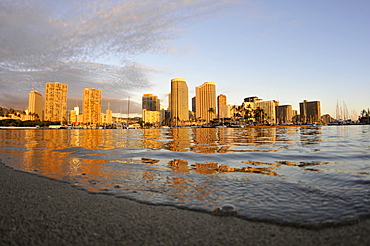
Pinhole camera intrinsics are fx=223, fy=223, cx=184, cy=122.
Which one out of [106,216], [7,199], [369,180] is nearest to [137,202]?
[106,216]

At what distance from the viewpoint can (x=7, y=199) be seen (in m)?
4.26

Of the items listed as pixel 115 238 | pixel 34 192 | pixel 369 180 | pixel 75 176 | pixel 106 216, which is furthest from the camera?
pixel 75 176

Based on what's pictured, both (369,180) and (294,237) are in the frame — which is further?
(369,180)

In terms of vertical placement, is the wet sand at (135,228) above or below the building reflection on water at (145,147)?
above

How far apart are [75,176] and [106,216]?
Result: 3699mm

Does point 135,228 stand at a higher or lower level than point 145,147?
higher

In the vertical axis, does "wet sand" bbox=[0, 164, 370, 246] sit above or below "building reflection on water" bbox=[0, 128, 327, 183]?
above

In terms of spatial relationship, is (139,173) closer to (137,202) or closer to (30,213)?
(137,202)

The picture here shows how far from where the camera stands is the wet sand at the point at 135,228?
8.55 ft

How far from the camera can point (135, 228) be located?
296 centimetres

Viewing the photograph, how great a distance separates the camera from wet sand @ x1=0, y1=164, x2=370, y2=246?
2.61 m

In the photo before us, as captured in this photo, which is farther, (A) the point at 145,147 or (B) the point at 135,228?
(A) the point at 145,147

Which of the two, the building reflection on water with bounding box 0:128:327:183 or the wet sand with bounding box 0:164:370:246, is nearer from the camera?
the wet sand with bounding box 0:164:370:246

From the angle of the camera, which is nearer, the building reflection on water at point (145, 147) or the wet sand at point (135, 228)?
the wet sand at point (135, 228)
